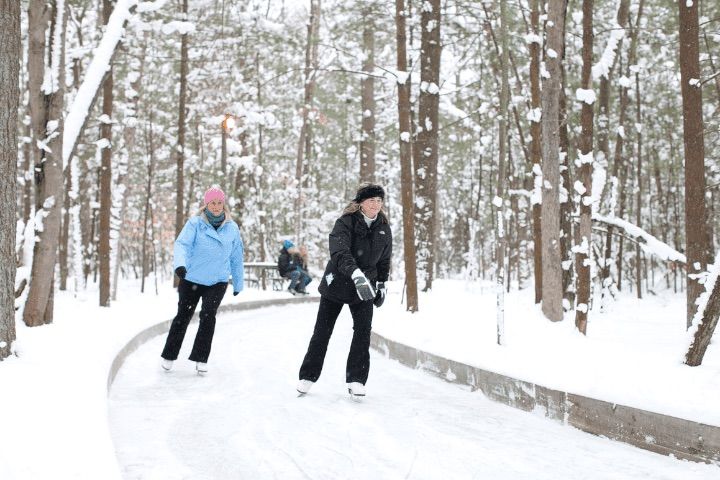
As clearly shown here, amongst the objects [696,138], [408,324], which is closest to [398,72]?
[408,324]

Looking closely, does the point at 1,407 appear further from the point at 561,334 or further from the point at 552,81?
the point at 552,81

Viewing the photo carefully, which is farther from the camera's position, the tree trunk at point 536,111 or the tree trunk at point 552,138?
the tree trunk at point 536,111

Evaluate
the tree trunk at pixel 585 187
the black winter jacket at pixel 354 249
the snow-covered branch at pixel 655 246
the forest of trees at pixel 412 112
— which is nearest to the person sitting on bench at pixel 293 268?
the forest of trees at pixel 412 112

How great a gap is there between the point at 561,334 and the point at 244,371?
3638mm

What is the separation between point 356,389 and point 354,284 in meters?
0.94

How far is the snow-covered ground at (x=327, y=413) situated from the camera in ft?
14.2

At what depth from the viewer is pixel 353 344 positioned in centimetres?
678

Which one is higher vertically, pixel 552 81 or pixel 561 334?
pixel 552 81

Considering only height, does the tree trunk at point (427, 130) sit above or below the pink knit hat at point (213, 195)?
above

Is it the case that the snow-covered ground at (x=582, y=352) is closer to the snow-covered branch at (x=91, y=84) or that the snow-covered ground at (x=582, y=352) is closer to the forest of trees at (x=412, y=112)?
the forest of trees at (x=412, y=112)

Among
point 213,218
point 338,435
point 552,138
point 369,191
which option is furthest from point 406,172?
point 338,435

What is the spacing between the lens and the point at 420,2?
49.2 feet

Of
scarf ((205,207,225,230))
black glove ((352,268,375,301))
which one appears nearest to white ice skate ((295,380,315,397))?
black glove ((352,268,375,301))

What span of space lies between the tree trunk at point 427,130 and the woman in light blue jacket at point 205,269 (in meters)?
7.63
